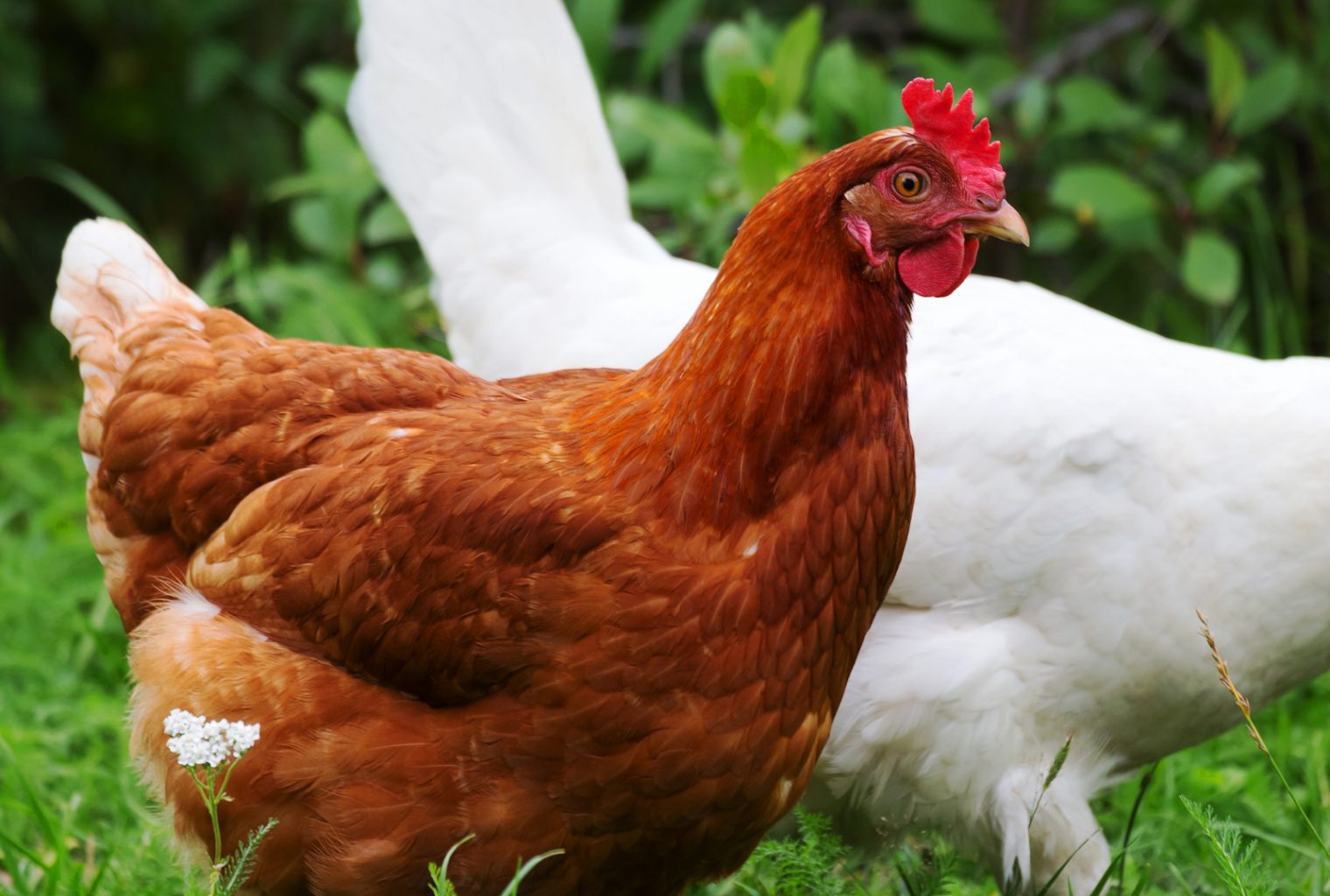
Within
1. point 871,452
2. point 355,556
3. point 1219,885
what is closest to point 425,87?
point 355,556

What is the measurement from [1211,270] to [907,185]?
2.13 metres

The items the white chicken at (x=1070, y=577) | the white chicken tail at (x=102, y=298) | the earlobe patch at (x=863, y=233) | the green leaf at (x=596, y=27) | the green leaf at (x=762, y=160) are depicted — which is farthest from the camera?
the green leaf at (x=596, y=27)

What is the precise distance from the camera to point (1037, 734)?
2.22 m

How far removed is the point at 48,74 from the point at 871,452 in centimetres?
423

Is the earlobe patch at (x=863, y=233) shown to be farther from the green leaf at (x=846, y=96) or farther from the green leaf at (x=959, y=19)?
the green leaf at (x=959, y=19)

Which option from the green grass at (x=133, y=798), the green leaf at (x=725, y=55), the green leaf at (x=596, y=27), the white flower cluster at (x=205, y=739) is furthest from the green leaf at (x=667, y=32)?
the white flower cluster at (x=205, y=739)

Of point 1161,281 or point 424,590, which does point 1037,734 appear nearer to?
point 424,590

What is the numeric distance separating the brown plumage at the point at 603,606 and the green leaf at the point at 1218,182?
83.7 inches

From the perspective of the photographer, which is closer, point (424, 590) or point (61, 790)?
point (424, 590)

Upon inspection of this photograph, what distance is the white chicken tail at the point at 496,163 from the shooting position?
2791mm

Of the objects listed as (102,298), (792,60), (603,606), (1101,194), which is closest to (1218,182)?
(1101,194)

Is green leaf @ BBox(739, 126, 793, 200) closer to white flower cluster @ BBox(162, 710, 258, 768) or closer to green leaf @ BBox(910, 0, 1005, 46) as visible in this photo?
green leaf @ BBox(910, 0, 1005, 46)

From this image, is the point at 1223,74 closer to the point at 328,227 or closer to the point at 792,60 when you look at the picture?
the point at 792,60

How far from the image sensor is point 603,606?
1.79 metres
